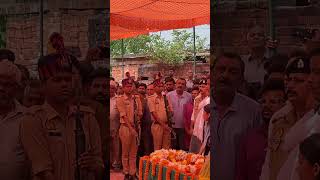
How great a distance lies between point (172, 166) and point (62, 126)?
10.4 feet

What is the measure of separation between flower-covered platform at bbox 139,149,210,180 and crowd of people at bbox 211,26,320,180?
8.31ft

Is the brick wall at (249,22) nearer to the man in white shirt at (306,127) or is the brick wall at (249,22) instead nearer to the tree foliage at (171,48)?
the man in white shirt at (306,127)

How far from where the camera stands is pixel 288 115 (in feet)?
10.3

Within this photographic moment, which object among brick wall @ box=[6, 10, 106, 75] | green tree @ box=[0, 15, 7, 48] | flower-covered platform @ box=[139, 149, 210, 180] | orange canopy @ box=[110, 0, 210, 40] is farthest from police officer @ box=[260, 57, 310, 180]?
orange canopy @ box=[110, 0, 210, 40]

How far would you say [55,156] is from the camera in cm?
367

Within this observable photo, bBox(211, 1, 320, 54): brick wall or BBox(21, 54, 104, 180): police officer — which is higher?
BBox(211, 1, 320, 54): brick wall

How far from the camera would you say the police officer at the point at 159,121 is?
9719 millimetres

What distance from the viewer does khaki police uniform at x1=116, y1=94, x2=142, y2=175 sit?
30.6 feet

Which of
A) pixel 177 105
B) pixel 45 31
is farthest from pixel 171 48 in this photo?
pixel 45 31

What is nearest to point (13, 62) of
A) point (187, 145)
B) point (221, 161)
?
point (221, 161)

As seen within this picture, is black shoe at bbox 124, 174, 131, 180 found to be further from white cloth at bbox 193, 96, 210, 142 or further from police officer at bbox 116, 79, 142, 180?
white cloth at bbox 193, 96, 210, 142

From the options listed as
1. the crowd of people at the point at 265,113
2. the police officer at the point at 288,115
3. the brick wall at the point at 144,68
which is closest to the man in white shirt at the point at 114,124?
the crowd of people at the point at 265,113

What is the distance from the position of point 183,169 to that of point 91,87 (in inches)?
116

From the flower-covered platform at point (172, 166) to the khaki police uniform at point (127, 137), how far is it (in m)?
1.65
